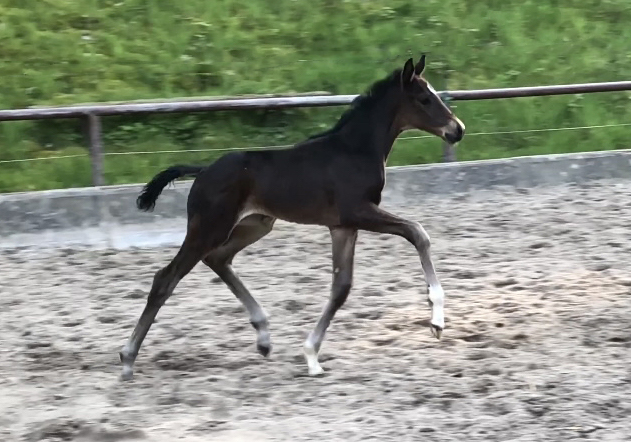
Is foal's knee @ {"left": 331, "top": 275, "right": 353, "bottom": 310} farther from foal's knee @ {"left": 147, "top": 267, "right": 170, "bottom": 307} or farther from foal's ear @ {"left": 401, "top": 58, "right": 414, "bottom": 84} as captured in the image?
foal's ear @ {"left": 401, "top": 58, "right": 414, "bottom": 84}

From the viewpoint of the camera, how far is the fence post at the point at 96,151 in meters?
7.48

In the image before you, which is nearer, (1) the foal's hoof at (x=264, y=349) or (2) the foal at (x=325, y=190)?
(2) the foal at (x=325, y=190)

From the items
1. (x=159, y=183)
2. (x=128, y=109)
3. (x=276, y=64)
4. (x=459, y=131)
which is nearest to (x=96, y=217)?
(x=128, y=109)

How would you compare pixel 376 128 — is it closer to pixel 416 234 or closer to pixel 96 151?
pixel 416 234

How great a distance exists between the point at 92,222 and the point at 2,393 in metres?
3.04

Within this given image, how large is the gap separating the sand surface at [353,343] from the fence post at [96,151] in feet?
2.22

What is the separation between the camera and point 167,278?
15.6 feet

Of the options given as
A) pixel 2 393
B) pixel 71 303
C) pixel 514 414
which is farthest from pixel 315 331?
pixel 71 303

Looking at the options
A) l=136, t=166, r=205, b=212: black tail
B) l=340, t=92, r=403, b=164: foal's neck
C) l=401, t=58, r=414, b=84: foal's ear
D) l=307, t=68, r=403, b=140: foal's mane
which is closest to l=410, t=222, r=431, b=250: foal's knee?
l=340, t=92, r=403, b=164: foal's neck

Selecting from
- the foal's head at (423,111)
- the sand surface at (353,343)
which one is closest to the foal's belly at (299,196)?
the foal's head at (423,111)

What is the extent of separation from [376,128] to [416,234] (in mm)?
633

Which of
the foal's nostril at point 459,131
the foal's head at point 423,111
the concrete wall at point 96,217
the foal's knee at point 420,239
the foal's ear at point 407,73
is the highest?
the foal's ear at point 407,73

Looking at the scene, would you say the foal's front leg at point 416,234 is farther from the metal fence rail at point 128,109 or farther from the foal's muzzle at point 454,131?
the metal fence rail at point 128,109

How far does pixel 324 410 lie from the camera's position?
4117mm
